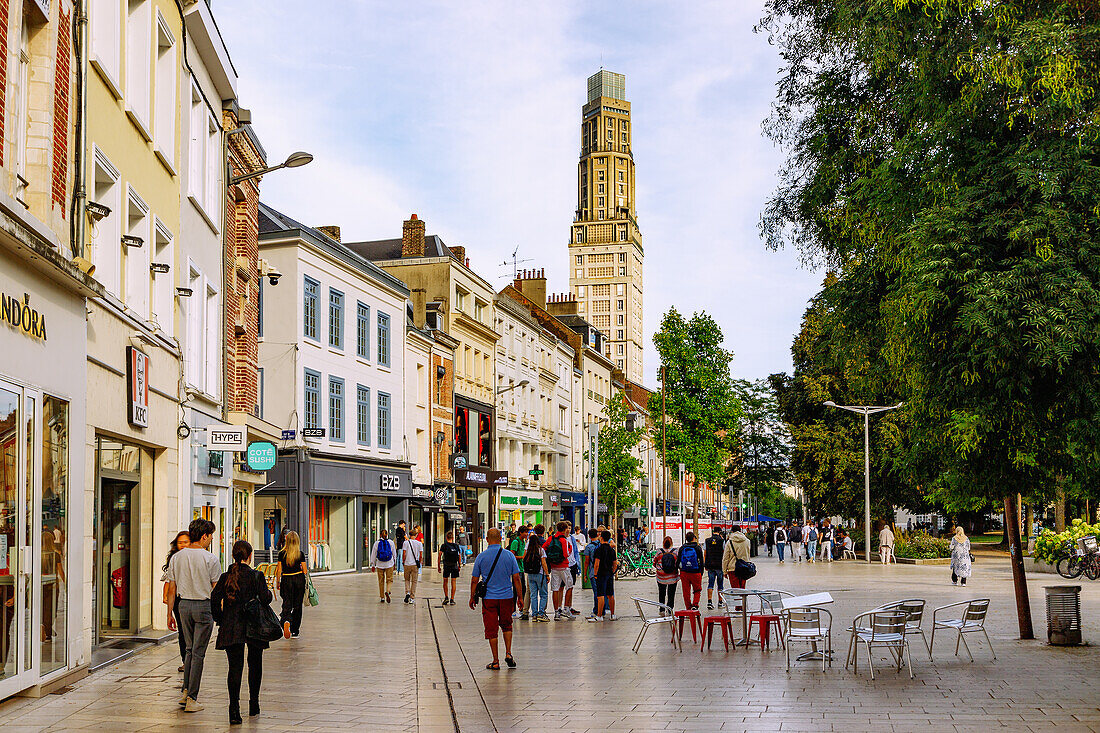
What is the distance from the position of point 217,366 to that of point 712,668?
39.5 feet

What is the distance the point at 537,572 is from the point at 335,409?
20155 millimetres

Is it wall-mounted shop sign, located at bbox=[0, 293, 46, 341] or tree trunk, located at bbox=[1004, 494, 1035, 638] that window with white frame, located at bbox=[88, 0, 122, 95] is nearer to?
wall-mounted shop sign, located at bbox=[0, 293, 46, 341]

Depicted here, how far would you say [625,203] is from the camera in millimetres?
176375

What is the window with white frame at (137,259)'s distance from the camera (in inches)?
636

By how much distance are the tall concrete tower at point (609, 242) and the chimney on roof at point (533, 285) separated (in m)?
78.8

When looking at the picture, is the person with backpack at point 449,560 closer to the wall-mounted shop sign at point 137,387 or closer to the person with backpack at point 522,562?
the person with backpack at point 522,562

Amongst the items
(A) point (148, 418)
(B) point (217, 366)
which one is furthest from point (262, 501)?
(A) point (148, 418)

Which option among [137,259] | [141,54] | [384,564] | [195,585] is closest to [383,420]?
[384,564]

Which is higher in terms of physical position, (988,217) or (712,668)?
(988,217)

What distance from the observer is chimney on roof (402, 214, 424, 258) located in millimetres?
53281

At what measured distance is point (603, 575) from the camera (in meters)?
21.0

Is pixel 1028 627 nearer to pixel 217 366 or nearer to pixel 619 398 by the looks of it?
pixel 217 366

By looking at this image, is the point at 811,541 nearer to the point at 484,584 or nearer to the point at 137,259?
the point at 137,259

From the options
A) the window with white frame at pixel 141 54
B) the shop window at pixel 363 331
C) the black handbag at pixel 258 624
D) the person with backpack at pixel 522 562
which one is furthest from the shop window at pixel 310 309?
the black handbag at pixel 258 624
